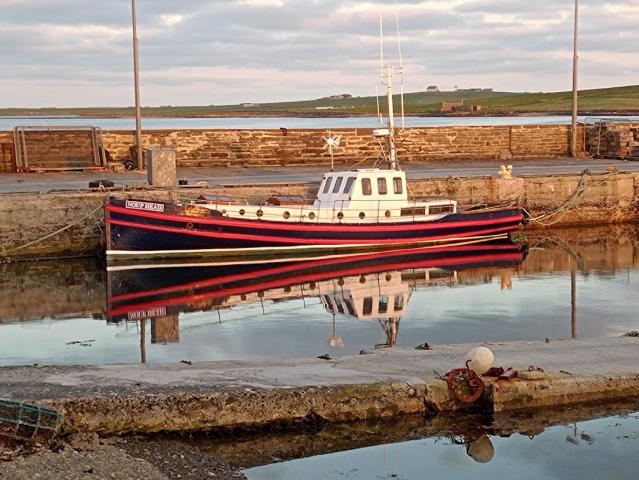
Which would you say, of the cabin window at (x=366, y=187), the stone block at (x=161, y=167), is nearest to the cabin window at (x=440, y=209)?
the cabin window at (x=366, y=187)

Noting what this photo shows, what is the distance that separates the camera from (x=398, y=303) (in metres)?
18.8

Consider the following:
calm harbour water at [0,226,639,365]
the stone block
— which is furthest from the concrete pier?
the stone block

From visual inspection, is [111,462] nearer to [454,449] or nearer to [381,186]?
[454,449]

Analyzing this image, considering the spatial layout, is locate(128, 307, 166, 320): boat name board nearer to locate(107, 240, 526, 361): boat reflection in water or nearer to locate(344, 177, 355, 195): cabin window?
locate(107, 240, 526, 361): boat reflection in water

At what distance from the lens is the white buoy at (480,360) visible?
1119 cm

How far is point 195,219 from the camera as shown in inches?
901

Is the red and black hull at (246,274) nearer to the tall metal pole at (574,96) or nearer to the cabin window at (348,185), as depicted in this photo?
the cabin window at (348,185)

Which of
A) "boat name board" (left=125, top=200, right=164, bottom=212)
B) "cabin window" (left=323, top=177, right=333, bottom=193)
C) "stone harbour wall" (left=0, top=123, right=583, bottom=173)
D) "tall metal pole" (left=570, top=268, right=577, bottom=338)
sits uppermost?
A: "stone harbour wall" (left=0, top=123, right=583, bottom=173)

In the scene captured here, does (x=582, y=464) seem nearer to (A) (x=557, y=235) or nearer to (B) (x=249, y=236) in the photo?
(B) (x=249, y=236)

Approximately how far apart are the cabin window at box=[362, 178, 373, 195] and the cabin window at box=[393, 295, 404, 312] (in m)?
5.31

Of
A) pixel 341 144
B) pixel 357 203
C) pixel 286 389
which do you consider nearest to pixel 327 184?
pixel 357 203

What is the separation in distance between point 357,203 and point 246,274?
3.58 m

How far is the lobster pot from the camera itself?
372 inches

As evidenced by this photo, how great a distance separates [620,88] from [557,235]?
463 feet
